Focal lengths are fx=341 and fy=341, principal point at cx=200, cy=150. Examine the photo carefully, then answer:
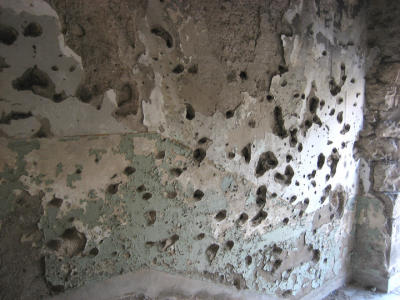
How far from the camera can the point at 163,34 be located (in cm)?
144

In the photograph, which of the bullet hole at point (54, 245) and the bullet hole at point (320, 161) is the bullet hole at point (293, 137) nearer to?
the bullet hole at point (320, 161)

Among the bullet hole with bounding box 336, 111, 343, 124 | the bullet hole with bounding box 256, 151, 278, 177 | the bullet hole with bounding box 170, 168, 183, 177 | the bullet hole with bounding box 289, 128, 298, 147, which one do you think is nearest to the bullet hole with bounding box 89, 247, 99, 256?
the bullet hole with bounding box 170, 168, 183, 177

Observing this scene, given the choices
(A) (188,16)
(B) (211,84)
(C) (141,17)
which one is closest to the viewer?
(C) (141,17)

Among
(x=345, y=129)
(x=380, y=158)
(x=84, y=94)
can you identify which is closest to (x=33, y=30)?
(x=84, y=94)

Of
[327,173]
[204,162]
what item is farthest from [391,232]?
[204,162]

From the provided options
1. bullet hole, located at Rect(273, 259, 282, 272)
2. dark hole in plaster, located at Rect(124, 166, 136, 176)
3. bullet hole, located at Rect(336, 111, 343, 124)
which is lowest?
bullet hole, located at Rect(273, 259, 282, 272)

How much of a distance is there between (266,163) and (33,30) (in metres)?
1.28

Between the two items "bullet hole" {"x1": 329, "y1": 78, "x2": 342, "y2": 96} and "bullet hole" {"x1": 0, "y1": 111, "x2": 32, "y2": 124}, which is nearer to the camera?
"bullet hole" {"x1": 0, "y1": 111, "x2": 32, "y2": 124}

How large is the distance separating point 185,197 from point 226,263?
0.47 metres

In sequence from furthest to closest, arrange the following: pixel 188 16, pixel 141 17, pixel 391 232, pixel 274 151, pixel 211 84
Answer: pixel 391 232, pixel 274 151, pixel 211 84, pixel 188 16, pixel 141 17

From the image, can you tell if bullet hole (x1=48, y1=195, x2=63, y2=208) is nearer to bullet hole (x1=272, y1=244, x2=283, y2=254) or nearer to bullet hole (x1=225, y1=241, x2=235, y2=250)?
bullet hole (x1=225, y1=241, x2=235, y2=250)

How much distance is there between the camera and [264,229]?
1.93 m

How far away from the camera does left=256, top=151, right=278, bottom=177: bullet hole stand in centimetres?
185

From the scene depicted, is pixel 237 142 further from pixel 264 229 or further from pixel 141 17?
pixel 141 17
